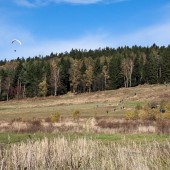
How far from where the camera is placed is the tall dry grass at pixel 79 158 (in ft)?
35.0

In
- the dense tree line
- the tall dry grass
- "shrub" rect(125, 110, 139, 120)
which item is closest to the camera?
the tall dry grass

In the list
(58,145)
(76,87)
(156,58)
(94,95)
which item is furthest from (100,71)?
(58,145)

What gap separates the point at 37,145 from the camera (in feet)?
43.9

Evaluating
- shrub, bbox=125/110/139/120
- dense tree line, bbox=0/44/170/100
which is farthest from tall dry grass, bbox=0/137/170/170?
dense tree line, bbox=0/44/170/100

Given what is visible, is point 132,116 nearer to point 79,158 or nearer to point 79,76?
point 79,158

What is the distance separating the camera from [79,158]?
39.5ft

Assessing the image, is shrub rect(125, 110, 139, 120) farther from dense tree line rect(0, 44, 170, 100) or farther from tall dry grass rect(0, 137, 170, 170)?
dense tree line rect(0, 44, 170, 100)

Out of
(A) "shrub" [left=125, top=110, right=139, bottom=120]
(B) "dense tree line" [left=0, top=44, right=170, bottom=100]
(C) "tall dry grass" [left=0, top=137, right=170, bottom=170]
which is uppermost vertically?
(B) "dense tree line" [left=0, top=44, right=170, bottom=100]

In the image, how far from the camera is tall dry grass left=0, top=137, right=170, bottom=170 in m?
10.7

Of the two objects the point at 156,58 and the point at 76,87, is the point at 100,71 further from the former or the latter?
the point at 156,58

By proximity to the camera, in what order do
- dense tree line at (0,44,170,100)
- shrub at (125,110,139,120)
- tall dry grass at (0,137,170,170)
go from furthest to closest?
dense tree line at (0,44,170,100), shrub at (125,110,139,120), tall dry grass at (0,137,170,170)

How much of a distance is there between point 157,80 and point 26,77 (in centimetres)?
4381

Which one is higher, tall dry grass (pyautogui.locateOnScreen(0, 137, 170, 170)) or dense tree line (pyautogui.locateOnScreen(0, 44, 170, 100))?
dense tree line (pyautogui.locateOnScreen(0, 44, 170, 100))

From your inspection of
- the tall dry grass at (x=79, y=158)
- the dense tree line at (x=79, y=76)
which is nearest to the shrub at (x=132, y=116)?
the tall dry grass at (x=79, y=158)
